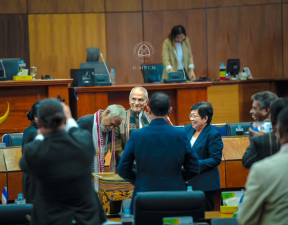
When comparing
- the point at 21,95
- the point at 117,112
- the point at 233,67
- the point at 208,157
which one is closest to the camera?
the point at 117,112

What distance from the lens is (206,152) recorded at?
140 inches

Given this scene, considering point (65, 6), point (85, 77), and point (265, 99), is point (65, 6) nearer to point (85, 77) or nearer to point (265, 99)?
point (85, 77)

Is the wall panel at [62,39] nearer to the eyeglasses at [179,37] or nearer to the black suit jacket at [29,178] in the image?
the eyeglasses at [179,37]

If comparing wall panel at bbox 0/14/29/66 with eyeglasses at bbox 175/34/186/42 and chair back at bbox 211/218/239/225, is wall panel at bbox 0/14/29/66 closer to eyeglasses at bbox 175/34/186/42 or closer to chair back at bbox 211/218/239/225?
eyeglasses at bbox 175/34/186/42

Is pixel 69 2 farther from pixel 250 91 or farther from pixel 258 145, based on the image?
pixel 258 145

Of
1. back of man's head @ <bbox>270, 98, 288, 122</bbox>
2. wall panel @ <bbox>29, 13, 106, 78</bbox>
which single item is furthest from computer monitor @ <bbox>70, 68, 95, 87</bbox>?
back of man's head @ <bbox>270, 98, 288, 122</bbox>

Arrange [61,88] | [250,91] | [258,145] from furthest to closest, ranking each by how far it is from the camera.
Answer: [250,91] → [61,88] → [258,145]

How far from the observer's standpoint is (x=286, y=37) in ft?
31.1

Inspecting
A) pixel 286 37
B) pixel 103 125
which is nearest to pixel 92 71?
pixel 103 125

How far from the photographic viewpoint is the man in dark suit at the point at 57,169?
2197mm

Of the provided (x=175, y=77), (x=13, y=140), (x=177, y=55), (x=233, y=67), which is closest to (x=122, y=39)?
(x=177, y=55)

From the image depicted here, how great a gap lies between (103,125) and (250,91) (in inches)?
204

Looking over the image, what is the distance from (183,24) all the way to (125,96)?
2.98 meters

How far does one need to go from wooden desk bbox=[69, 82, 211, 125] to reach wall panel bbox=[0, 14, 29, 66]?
8.18 feet
